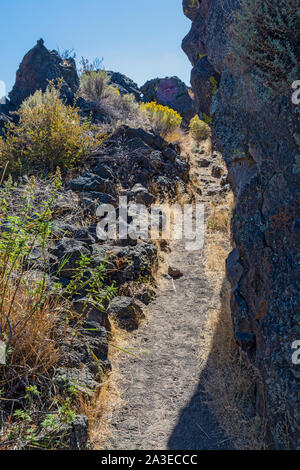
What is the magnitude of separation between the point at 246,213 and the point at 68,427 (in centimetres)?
221

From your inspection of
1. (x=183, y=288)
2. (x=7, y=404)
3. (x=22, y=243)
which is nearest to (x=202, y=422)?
(x=7, y=404)

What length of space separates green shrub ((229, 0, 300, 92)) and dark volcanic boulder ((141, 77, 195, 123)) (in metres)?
16.4

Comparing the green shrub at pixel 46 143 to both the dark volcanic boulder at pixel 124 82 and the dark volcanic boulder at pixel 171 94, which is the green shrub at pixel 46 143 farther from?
the dark volcanic boulder at pixel 171 94

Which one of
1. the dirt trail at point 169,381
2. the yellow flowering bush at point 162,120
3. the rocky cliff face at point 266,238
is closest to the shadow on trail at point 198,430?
the dirt trail at point 169,381

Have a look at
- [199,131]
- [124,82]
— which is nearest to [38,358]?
[199,131]

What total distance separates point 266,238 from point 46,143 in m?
5.98

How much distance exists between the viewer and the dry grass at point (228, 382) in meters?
2.92

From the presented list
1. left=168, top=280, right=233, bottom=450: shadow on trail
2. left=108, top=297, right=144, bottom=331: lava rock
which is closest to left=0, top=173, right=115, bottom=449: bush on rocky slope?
left=168, top=280, right=233, bottom=450: shadow on trail

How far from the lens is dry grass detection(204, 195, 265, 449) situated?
2.92m

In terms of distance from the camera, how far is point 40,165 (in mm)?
7719

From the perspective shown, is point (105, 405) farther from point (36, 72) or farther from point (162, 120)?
point (36, 72)

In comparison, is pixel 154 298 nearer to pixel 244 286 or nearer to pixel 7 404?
pixel 244 286

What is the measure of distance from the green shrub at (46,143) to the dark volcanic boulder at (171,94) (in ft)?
40.4

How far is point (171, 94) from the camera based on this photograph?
20422mm
